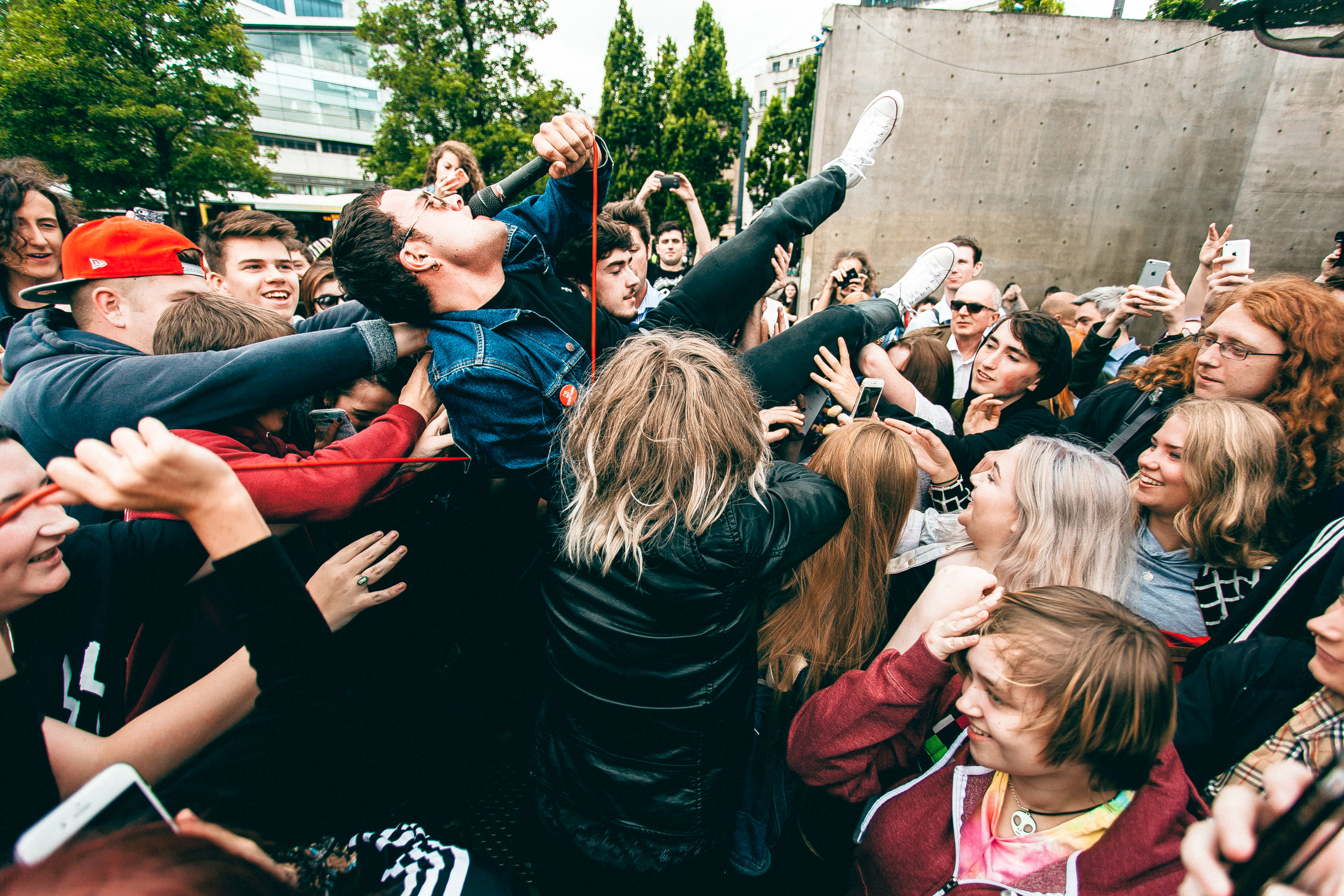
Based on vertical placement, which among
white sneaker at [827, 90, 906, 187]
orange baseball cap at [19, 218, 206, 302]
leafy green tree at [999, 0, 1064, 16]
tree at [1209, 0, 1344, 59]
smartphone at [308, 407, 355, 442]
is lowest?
smartphone at [308, 407, 355, 442]

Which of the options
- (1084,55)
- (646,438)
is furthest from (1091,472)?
(1084,55)

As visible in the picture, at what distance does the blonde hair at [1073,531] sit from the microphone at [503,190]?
6.96ft

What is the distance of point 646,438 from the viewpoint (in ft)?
4.42

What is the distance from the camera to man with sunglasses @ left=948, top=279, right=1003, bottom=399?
12.9ft

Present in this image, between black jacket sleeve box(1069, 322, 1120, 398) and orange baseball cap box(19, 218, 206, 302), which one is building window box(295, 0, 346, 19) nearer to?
orange baseball cap box(19, 218, 206, 302)

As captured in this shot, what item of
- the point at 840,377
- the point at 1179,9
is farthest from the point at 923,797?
the point at 1179,9

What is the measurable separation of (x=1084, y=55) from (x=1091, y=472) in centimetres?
1237

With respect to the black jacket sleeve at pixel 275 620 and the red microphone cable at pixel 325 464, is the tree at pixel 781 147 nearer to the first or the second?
the red microphone cable at pixel 325 464

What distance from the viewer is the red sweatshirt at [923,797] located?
108cm

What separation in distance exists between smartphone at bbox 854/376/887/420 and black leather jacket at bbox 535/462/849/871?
0.91 meters

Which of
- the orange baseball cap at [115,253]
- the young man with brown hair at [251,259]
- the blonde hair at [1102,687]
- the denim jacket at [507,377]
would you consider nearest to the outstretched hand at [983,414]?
the blonde hair at [1102,687]

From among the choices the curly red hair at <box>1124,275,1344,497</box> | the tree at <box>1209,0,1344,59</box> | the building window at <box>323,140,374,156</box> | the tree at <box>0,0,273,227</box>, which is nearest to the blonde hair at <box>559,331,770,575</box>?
the curly red hair at <box>1124,275,1344,497</box>

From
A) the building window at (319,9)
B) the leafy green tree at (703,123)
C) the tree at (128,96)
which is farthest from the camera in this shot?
the building window at (319,9)

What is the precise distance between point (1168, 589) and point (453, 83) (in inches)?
760
